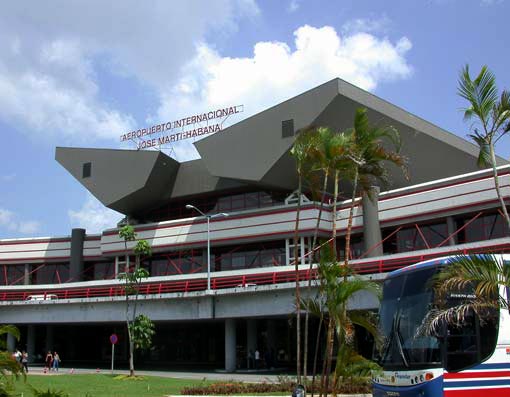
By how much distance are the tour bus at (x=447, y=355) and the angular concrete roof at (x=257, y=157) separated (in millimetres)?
28034

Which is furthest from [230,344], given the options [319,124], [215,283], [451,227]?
[451,227]

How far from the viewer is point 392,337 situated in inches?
491

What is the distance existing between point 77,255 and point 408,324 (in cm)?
5082

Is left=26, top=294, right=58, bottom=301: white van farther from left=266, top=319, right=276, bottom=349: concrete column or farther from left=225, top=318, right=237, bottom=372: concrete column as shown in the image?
left=266, top=319, right=276, bottom=349: concrete column

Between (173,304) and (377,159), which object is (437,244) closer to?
(173,304)

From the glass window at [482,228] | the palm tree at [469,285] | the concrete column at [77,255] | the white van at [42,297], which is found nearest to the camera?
the palm tree at [469,285]

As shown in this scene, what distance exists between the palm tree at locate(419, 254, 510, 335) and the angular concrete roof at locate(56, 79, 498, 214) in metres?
28.6

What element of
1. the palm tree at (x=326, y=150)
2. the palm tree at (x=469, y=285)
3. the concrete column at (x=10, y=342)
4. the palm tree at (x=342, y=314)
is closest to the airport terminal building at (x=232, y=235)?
the concrete column at (x=10, y=342)

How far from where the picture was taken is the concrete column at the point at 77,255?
5816cm

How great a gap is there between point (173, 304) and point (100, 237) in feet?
63.6

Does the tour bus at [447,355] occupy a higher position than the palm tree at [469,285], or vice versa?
the palm tree at [469,285]

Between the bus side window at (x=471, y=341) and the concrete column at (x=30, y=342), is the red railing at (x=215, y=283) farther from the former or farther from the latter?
the bus side window at (x=471, y=341)

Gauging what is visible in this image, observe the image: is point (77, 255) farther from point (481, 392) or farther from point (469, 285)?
point (481, 392)

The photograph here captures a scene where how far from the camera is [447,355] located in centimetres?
1143
